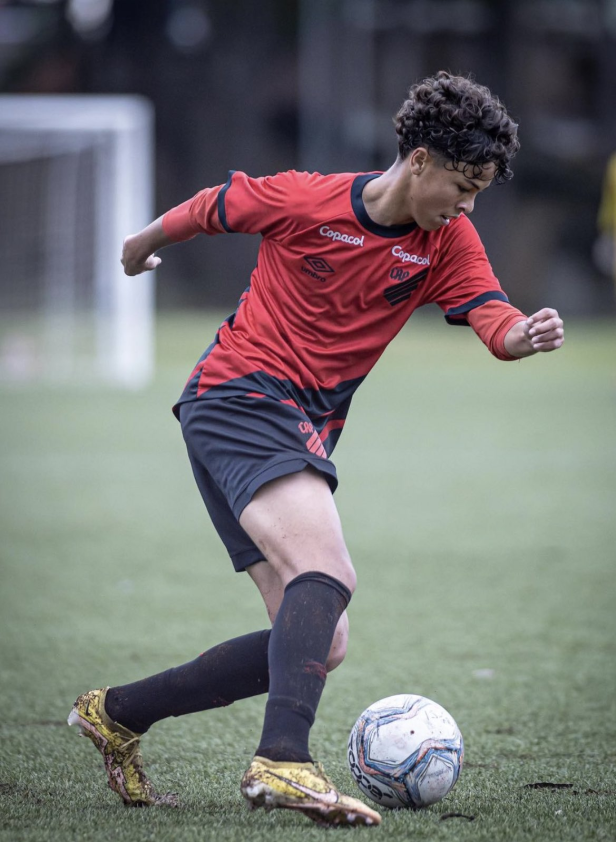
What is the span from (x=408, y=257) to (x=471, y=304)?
23 centimetres

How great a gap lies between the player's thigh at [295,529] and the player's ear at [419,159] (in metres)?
0.80

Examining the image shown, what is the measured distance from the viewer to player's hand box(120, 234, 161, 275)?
10.3 ft

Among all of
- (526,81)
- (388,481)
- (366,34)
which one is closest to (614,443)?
(388,481)

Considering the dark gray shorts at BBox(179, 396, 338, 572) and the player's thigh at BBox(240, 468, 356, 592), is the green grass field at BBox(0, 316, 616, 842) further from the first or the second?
the dark gray shorts at BBox(179, 396, 338, 572)

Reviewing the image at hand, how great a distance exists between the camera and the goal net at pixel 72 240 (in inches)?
579

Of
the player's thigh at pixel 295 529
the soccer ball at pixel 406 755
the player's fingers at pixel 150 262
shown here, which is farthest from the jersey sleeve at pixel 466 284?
the soccer ball at pixel 406 755

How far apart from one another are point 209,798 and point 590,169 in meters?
26.0

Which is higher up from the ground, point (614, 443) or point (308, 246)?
point (308, 246)

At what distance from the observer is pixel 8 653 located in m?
4.48

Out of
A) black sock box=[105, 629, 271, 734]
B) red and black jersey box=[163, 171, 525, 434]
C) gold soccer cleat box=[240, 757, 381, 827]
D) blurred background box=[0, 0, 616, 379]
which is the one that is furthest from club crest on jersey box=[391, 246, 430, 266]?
blurred background box=[0, 0, 616, 379]

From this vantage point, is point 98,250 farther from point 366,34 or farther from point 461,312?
point 461,312

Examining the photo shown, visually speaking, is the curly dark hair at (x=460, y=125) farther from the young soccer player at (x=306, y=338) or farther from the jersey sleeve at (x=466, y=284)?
the jersey sleeve at (x=466, y=284)

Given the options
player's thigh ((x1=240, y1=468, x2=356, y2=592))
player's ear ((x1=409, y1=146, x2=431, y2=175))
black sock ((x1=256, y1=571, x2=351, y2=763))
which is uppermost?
player's ear ((x1=409, y1=146, x2=431, y2=175))

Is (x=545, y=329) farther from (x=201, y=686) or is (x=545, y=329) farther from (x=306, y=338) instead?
(x=201, y=686)
